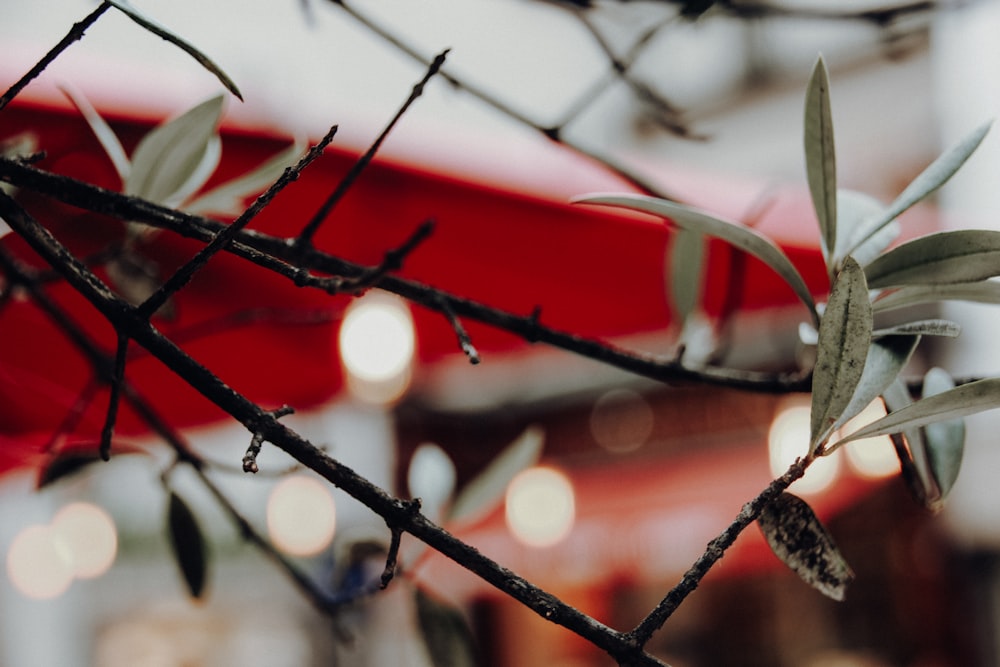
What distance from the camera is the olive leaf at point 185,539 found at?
1.75 ft

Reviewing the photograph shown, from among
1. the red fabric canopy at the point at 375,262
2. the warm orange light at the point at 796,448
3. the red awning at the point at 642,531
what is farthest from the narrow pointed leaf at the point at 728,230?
the red awning at the point at 642,531

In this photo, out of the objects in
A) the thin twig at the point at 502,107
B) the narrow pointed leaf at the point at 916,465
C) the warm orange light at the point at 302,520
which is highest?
the warm orange light at the point at 302,520

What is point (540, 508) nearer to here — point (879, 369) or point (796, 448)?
point (796, 448)

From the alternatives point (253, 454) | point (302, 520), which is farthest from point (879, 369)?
point (302, 520)

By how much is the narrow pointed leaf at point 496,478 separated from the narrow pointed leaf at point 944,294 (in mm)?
282

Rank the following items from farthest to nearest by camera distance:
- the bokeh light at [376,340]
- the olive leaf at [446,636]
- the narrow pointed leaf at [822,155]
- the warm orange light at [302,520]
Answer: the warm orange light at [302,520] → the bokeh light at [376,340] → the olive leaf at [446,636] → the narrow pointed leaf at [822,155]

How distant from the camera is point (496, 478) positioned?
0.60 metres

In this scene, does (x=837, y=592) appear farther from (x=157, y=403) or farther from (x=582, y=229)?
(x=157, y=403)

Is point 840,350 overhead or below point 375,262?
below

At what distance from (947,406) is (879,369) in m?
0.03

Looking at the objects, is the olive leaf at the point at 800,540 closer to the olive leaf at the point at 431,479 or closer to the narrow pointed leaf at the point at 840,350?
the narrow pointed leaf at the point at 840,350

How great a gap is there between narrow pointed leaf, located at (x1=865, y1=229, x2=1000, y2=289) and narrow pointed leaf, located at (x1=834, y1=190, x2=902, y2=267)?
0.02m

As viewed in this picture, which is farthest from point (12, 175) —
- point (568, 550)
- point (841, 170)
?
point (841, 170)

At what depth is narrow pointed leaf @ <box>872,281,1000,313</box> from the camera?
12.8 inches
